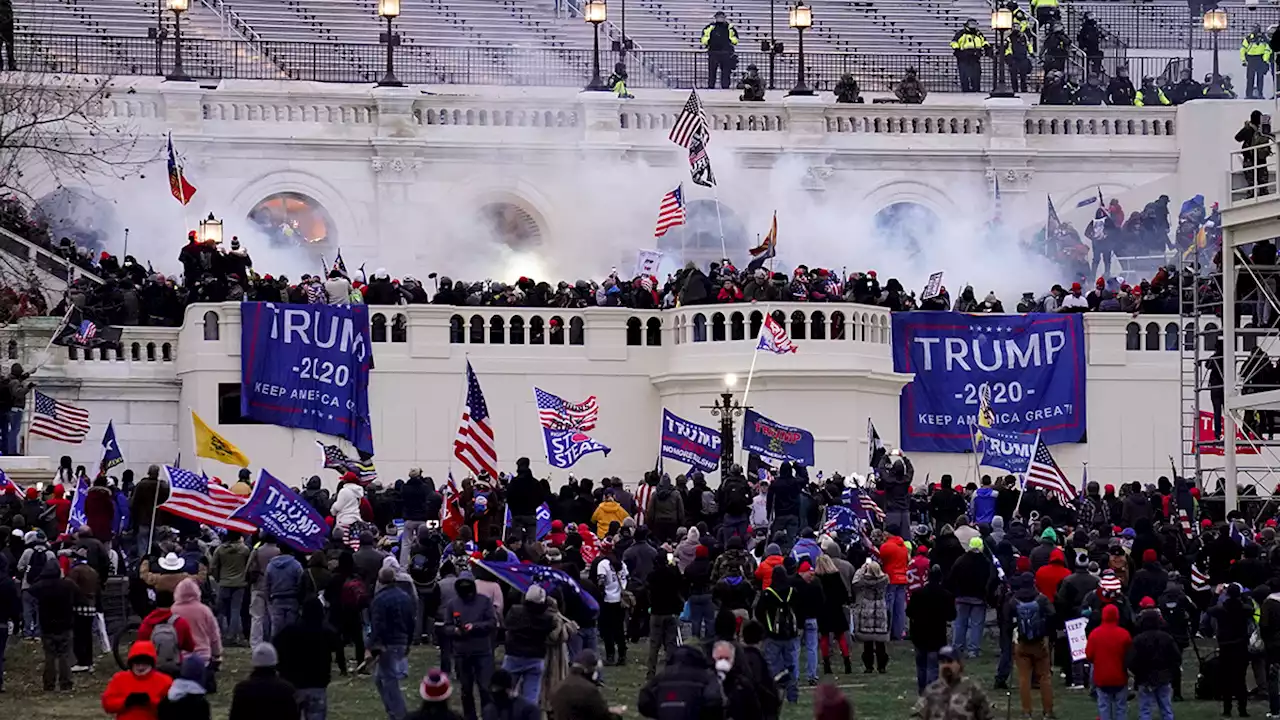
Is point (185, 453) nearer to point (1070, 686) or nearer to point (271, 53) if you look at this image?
point (271, 53)

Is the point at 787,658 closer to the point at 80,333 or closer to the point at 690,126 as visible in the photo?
the point at 80,333

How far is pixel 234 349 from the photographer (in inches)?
1902

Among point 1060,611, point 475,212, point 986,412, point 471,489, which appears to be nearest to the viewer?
point 1060,611

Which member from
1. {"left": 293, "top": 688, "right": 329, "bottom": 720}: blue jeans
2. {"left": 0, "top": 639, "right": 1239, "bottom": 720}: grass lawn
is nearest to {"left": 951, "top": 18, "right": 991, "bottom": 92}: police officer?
{"left": 0, "top": 639, "right": 1239, "bottom": 720}: grass lawn

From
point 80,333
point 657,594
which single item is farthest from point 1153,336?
point 657,594

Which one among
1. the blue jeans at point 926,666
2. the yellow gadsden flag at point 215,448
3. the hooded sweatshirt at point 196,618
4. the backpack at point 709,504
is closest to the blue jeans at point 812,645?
the blue jeans at point 926,666

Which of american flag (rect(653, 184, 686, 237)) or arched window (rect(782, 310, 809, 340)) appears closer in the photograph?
arched window (rect(782, 310, 809, 340))

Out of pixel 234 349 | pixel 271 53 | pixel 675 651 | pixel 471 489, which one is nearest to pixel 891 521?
pixel 471 489

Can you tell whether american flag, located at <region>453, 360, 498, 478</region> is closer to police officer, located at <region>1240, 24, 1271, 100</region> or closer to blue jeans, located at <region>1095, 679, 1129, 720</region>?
blue jeans, located at <region>1095, 679, 1129, 720</region>

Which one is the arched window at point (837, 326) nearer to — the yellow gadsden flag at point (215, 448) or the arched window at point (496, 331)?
the arched window at point (496, 331)

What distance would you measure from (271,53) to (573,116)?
5.84m

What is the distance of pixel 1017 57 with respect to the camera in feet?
206

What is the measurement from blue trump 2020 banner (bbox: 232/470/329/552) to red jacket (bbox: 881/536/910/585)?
6.28m

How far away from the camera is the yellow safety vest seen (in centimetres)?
6412
